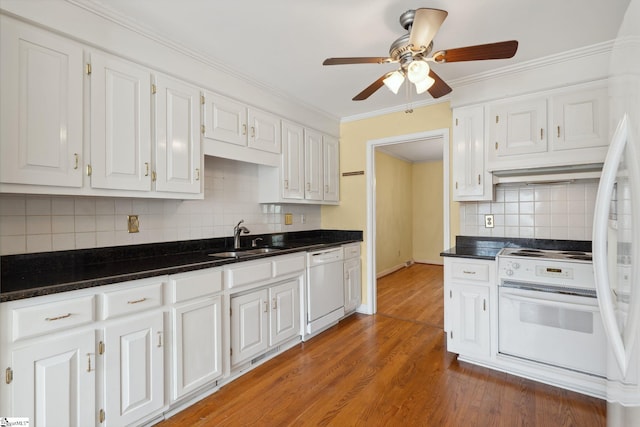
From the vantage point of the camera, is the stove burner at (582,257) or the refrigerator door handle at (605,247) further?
the stove burner at (582,257)

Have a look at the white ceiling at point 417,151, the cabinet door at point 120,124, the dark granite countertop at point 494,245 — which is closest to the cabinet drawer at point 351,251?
the dark granite countertop at point 494,245

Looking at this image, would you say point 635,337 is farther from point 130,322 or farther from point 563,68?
point 563,68

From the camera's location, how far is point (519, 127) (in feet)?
8.46

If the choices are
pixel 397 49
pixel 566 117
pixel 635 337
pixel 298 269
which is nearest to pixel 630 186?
pixel 635 337

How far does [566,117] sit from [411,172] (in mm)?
4664

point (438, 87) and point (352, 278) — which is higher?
point (438, 87)

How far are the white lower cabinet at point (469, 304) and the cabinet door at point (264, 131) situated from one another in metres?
1.91

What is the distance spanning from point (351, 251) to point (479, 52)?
2.42m

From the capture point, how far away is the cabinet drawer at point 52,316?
129 centimetres

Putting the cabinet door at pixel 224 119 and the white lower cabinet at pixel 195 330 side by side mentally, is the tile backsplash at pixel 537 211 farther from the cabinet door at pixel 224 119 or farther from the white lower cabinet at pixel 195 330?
the white lower cabinet at pixel 195 330

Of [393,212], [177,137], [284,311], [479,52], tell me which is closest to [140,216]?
[177,137]

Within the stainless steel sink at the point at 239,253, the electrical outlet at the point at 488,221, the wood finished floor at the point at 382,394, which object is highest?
the electrical outlet at the point at 488,221

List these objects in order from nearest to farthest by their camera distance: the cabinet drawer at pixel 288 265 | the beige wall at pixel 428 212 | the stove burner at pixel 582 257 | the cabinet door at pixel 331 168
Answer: the stove burner at pixel 582 257 < the cabinet drawer at pixel 288 265 < the cabinet door at pixel 331 168 < the beige wall at pixel 428 212

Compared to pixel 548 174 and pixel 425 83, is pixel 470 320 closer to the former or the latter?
pixel 548 174
